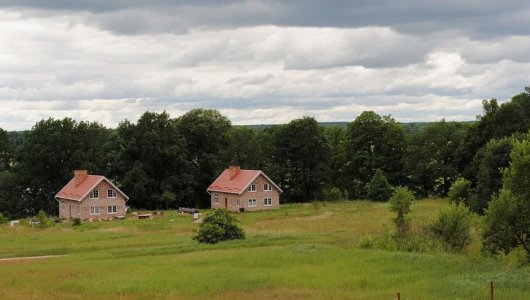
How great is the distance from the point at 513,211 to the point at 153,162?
59838 millimetres

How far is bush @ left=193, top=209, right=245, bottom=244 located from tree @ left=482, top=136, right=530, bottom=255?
17.6 metres

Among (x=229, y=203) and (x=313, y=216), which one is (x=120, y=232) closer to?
(x=313, y=216)

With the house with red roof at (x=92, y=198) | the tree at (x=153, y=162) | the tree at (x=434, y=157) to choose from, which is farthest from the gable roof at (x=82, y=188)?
the tree at (x=434, y=157)

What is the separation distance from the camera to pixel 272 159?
8931cm

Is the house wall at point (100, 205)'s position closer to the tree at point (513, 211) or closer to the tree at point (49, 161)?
the tree at point (49, 161)

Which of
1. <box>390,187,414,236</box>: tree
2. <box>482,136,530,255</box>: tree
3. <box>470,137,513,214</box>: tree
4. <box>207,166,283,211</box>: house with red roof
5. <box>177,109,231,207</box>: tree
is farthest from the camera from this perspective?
<box>177,109,231,207</box>: tree

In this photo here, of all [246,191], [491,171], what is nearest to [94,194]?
[246,191]

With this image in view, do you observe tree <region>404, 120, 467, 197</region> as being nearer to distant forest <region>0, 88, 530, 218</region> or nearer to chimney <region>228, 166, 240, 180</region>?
distant forest <region>0, 88, 530, 218</region>

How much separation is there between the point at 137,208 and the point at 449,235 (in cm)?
5645

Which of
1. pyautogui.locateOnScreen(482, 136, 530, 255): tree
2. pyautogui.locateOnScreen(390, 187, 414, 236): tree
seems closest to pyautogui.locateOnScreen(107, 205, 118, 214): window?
pyautogui.locateOnScreen(390, 187, 414, 236): tree

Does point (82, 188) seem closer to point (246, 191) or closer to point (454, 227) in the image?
point (246, 191)

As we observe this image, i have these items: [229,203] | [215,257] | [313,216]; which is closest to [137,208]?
[229,203]

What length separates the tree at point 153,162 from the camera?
261 feet

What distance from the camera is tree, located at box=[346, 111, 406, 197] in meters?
88.0
